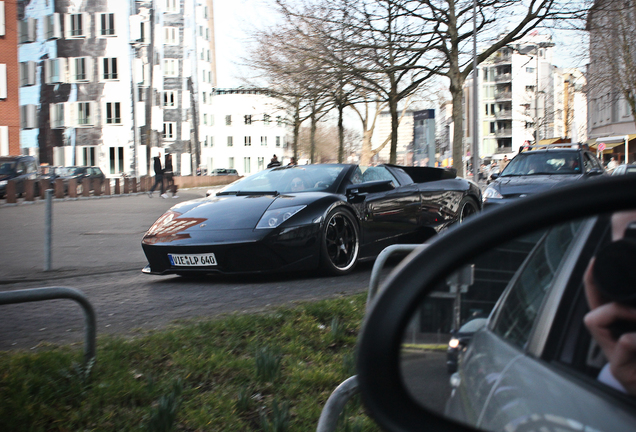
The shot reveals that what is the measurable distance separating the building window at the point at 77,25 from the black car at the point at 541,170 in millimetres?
40949

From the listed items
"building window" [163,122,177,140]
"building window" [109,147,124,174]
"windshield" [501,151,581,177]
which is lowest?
Answer: "windshield" [501,151,581,177]

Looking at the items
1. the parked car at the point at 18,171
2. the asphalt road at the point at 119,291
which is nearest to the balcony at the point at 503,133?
the parked car at the point at 18,171

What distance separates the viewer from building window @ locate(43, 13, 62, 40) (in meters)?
47.2

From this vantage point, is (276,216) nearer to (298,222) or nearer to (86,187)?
(298,222)

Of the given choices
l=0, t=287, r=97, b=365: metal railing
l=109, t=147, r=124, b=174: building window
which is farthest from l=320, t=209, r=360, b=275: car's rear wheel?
l=109, t=147, r=124, b=174: building window

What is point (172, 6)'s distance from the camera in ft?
234

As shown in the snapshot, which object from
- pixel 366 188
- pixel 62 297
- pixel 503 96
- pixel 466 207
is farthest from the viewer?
pixel 503 96

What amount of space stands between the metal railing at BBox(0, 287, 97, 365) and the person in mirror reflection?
2.79 m

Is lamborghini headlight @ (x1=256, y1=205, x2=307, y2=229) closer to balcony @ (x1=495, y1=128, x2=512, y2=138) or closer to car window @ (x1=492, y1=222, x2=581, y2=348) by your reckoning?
car window @ (x1=492, y1=222, x2=581, y2=348)

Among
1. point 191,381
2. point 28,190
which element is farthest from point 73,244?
point 28,190

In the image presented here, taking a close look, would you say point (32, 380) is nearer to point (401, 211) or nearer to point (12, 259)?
point (401, 211)

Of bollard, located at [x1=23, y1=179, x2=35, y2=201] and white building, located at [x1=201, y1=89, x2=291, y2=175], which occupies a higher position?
white building, located at [x1=201, y1=89, x2=291, y2=175]

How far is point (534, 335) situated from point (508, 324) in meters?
0.05

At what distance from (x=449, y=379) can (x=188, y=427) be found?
2182mm
